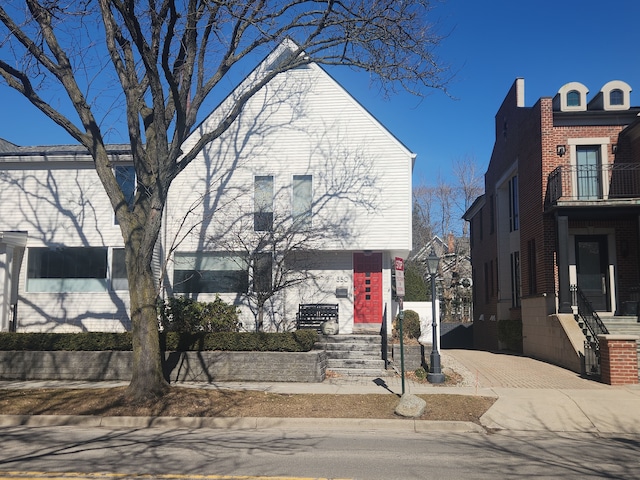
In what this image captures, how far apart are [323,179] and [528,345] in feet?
29.4

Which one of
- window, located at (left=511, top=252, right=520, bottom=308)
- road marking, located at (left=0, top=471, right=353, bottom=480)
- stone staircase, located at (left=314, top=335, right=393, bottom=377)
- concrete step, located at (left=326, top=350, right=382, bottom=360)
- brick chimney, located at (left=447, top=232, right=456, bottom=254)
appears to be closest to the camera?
road marking, located at (left=0, top=471, right=353, bottom=480)

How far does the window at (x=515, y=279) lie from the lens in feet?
79.3

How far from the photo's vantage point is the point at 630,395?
12.5 m

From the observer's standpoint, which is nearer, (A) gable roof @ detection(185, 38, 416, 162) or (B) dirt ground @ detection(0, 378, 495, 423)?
(B) dirt ground @ detection(0, 378, 495, 423)

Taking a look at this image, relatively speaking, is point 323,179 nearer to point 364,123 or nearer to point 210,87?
point 364,123

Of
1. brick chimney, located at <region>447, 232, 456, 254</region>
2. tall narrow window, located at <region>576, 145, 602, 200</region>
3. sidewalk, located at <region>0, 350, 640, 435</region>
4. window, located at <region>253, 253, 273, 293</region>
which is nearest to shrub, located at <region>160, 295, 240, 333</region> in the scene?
window, located at <region>253, 253, 273, 293</region>

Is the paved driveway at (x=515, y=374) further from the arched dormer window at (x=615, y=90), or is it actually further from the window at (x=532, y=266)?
the arched dormer window at (x=615, y=90)

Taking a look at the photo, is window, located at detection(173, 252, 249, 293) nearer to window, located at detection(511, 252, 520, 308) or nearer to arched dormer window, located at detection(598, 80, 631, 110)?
window, located at detection(511, 252, 520, 308)

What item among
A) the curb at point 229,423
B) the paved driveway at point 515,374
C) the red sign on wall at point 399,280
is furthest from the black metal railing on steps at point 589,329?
the curb at point 229,423

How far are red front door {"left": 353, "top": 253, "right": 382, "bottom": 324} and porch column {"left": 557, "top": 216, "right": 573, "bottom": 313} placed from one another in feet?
17.8

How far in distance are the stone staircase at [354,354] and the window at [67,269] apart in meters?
7.70

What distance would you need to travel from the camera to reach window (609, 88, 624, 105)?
2032 centimetres

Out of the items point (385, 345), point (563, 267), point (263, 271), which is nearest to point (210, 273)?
point (263, 271)

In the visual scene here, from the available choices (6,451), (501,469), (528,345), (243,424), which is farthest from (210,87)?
(528,345)
